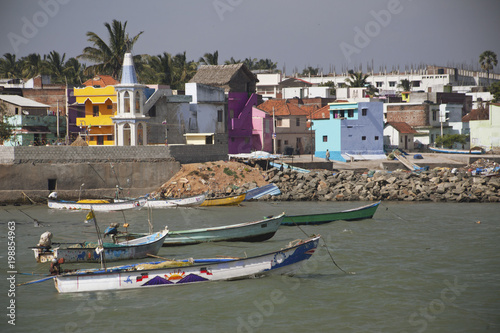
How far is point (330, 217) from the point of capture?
33781mm

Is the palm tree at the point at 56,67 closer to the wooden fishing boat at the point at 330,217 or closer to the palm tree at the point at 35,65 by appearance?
the palm tree at the point at 35,65

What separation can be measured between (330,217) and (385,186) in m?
13.8

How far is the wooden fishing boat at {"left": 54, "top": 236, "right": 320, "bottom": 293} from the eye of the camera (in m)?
20.3

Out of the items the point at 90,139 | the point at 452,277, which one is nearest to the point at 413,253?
the point at 452,277

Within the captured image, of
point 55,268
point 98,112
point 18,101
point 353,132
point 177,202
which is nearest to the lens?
point 55,268

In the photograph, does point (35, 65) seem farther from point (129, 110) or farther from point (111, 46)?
point (129, 110)

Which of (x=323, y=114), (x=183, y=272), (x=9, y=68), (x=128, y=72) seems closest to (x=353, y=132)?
(x=323, y=114)

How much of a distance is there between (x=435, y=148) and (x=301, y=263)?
164 ft

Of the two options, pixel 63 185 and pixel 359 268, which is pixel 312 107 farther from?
pixel 359 268

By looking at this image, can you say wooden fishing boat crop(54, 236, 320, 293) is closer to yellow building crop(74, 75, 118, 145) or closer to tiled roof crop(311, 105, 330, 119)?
yellow building crop(74, 75, 118, 145)

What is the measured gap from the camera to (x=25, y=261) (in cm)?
2578

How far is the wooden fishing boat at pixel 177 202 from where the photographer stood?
131 feet

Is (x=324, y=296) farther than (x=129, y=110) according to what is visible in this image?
No

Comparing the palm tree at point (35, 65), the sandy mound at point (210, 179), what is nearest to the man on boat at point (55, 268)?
the sandy mound at point (210, 179)
